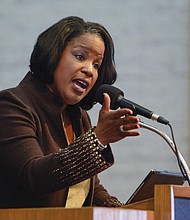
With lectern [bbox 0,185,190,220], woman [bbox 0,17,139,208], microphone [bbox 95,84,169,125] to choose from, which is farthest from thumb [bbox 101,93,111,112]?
lectern [bbox 0,185,190,220]

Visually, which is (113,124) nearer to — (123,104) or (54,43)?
(123,104)

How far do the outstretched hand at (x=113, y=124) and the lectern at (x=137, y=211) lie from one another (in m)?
0.18

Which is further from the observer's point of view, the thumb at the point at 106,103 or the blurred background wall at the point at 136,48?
the blurred background wall at the point at 136,48

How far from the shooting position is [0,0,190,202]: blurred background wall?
3.38 metres

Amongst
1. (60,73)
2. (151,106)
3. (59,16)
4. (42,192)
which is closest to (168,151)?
(151,106)

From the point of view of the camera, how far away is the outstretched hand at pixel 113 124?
1.75 metres

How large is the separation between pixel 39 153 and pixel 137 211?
461 millimetres

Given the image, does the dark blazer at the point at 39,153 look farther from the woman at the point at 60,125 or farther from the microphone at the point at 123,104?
the microphone at the point at 123,104

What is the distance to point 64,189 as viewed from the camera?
6.81 ft

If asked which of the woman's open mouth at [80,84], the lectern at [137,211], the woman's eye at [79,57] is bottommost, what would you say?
the lectern at [137,211]

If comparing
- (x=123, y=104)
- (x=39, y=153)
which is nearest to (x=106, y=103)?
(x=123, y=104)

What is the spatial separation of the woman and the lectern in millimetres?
188

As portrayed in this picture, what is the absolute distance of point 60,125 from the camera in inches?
86.7

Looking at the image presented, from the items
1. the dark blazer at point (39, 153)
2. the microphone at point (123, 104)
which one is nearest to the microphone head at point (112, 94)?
the microphone at point (123, 104)
